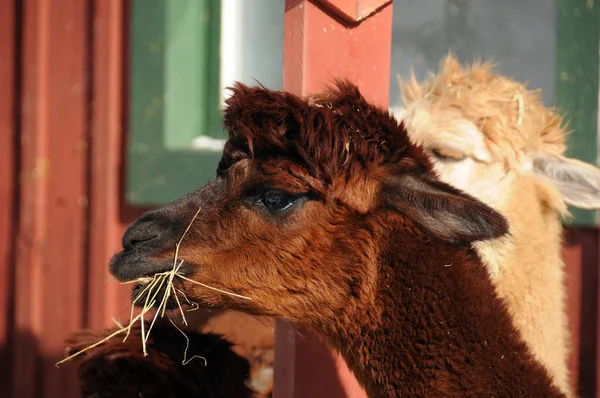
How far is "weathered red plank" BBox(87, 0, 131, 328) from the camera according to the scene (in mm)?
4551

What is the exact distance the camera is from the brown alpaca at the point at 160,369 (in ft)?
9.69

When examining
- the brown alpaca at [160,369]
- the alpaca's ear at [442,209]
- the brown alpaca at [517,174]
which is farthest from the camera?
the brown alpaca at [517,174]

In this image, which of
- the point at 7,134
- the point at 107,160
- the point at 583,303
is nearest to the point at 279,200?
the point at 583,303

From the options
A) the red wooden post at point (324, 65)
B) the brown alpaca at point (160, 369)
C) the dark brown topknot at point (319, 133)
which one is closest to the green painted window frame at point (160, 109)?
the brown alpaca at point (160, 369)

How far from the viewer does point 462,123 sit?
3576 millimetres

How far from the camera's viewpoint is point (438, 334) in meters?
2.26

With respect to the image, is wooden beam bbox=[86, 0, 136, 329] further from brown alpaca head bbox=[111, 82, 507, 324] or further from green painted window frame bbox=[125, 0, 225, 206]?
brown alpaca head bbox=[111, 82, 507, 324]

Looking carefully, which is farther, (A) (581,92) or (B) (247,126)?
(A) (581,92)

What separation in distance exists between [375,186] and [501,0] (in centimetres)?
400

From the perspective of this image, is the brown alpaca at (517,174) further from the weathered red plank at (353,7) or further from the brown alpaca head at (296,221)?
the brown alpaca head at (296,221)

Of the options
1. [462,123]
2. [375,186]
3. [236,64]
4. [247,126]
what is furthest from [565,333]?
[236,64]

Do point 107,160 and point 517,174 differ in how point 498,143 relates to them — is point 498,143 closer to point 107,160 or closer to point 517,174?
point 517,174

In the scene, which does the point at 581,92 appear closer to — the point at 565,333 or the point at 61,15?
the point at 565,333

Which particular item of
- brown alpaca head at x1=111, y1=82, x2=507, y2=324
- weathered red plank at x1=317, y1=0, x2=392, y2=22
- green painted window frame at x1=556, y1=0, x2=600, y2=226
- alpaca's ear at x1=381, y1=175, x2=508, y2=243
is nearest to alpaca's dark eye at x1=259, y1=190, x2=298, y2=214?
brown alpaca head at x1=111, y1=82, x2=507, y2=324
